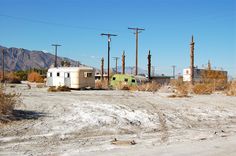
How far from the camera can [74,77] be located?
148 ft

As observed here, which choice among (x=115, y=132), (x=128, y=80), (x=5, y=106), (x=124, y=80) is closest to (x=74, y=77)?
(x=128, y=80)

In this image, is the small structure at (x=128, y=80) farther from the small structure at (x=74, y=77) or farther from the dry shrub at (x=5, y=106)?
the dry shrub at (x=5, y=106)

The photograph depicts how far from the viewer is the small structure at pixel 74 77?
4500cm

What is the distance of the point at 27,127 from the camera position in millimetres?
12914

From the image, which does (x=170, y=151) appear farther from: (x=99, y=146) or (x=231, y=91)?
(x=231, y=91)

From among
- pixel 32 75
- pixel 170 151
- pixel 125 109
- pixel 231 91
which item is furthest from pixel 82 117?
pixel 32 75

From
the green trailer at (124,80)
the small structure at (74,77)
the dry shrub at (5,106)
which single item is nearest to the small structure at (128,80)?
the green trailer at (124,80)

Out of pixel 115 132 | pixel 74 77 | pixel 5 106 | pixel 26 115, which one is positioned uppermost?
pixel 74 77

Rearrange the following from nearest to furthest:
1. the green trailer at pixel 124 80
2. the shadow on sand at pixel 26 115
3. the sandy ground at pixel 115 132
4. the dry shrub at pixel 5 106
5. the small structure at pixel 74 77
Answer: the sandy ground at pixel 115 132 < the dry shrub at pixel 5 106 < the shadow on sand at pixel 26 115 < the small structure at pixel 74 77 < the green trailer at pixel 124 80

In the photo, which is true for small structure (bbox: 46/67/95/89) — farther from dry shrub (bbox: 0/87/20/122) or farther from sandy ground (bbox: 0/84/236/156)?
dry shrub (bbox: 0/87/20/122)

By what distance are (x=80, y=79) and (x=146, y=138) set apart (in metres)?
33.3

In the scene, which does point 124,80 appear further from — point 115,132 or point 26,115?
point 115,132

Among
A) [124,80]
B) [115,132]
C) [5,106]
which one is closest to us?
[115,132]

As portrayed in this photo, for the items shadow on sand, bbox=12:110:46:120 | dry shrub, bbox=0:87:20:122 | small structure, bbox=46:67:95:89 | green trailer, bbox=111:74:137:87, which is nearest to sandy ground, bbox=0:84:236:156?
shadow on sand, bbox=12:110:46:120
